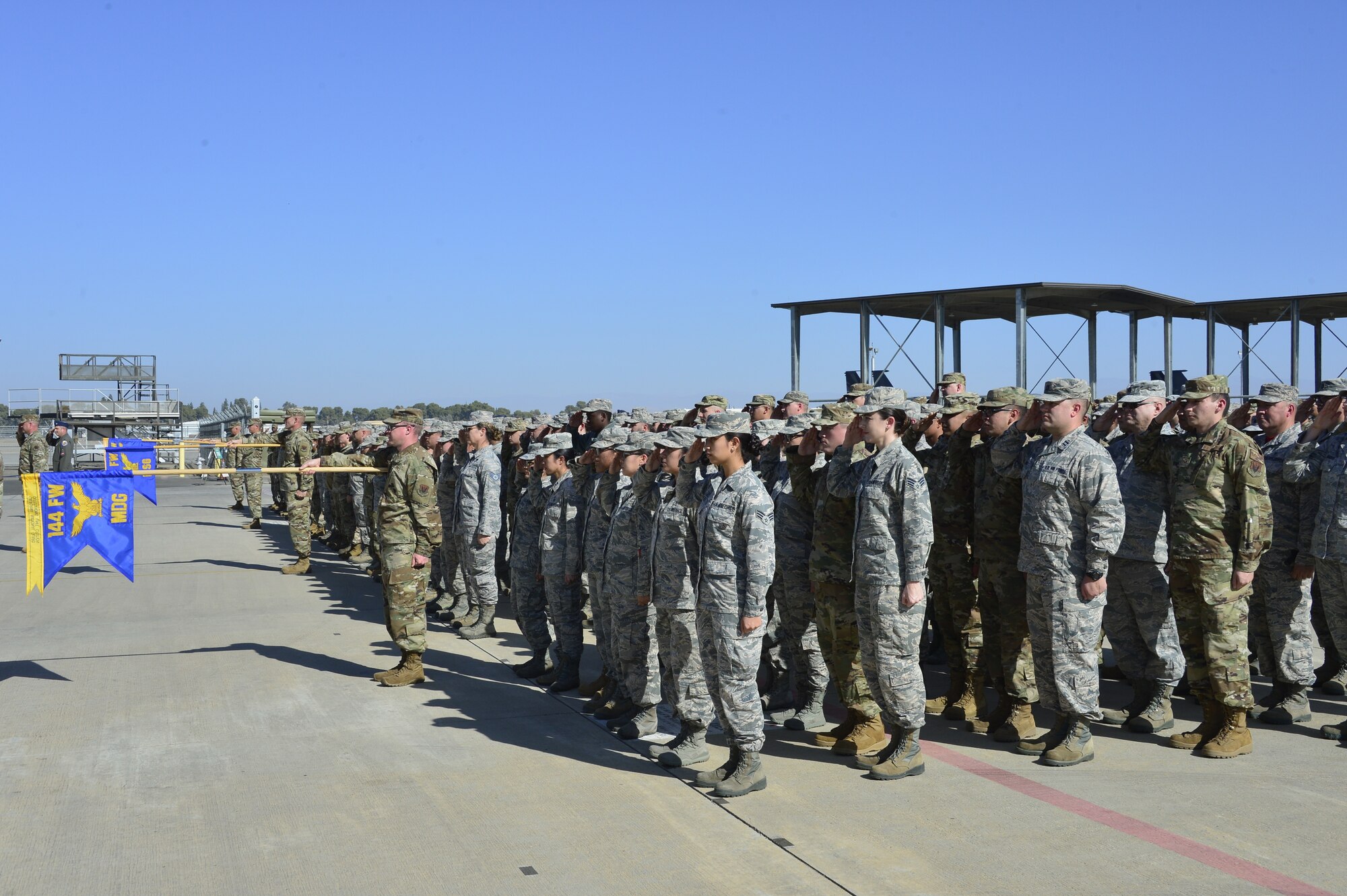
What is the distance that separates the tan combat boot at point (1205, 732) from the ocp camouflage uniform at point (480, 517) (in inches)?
210

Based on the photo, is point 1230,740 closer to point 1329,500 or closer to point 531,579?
point 1329,500

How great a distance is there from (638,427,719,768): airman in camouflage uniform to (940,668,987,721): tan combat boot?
66.4 inches

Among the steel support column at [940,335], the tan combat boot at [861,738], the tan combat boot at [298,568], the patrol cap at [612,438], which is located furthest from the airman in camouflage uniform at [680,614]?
the steel support column at [940,335]

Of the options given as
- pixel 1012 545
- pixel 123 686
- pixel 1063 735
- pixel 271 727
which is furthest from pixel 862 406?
pixel 123 686

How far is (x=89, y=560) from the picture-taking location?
48.2 ft

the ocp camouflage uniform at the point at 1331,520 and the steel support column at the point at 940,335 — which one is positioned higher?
the steel support column at the point at 940,335

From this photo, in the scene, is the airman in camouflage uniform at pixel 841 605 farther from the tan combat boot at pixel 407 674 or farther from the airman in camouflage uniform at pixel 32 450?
the airman in camouflage uniform at pixel 32 450

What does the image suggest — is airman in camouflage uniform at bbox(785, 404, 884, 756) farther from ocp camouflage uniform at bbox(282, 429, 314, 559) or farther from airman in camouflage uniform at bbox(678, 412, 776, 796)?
ocp camouflage uniform at bbox(282, 429, 314, 559)

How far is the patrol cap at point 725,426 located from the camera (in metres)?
5.29

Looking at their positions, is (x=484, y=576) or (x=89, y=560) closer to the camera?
(x=484, y=576)

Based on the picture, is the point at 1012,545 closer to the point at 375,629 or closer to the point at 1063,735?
the point at 1063,735

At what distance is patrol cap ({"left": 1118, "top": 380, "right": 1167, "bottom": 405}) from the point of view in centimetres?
634

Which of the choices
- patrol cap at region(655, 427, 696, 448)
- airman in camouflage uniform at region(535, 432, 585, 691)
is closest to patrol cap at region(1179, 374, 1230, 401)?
patrol cap at region(655, 427, 696, 448)

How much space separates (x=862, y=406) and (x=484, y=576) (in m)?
4.76
